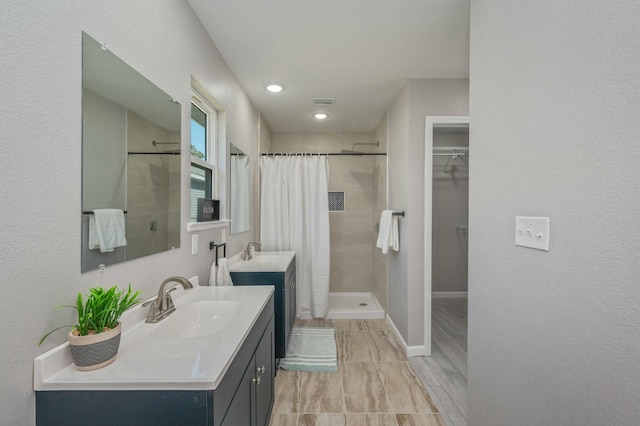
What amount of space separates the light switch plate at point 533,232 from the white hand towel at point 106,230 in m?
1.54

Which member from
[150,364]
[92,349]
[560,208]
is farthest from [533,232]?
[92,349]

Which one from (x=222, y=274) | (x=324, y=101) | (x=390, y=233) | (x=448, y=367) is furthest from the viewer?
(x=324, y=101)

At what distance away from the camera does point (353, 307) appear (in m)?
3.81

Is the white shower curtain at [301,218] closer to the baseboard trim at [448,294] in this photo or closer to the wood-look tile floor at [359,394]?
the wood-look tile floor at [359,394]

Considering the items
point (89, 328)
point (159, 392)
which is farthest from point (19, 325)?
point (159, 392)

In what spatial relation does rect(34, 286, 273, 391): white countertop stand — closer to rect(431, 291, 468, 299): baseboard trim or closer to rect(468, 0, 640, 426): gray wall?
rect(468, 0, 640, 426): gray wall

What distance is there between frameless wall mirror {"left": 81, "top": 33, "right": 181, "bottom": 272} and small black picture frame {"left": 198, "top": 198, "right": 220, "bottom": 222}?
0.32 meters

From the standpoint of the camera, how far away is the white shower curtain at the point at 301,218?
3.27 m

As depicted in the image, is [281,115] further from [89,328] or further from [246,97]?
[89,328]

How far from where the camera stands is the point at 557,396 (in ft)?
3.08

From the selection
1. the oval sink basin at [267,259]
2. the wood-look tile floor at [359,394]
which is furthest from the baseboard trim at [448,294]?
the oval sink basin at [267,259]

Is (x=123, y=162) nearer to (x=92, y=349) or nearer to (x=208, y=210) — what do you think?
(x=92, y=349)

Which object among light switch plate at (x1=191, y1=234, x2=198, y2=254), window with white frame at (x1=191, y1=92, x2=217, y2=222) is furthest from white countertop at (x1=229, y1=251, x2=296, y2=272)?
window with white frame at (x1=191, y1=92, x2=217, y2=222)

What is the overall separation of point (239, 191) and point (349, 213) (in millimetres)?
2022
